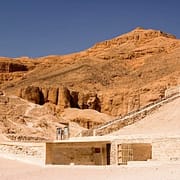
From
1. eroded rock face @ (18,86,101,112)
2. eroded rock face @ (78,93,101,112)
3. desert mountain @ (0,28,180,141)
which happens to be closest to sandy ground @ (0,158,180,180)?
desert mountain @ (0,28,180,141)

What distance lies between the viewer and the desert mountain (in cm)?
6116

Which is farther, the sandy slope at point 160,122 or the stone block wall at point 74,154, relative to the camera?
the sandy slope at point 160,122

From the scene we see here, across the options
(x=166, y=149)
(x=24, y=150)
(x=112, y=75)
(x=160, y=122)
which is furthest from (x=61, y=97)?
(x=166, y=149)

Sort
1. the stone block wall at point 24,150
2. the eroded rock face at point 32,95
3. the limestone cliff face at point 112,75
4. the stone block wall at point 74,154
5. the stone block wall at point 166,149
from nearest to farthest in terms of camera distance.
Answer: the stone block wall at point 166,149 < the stone block wall at point 74,154 < the stone block wall at point 24,150 < the eroded rock face at point 32,95 < the limestone cliff face at point 112,75

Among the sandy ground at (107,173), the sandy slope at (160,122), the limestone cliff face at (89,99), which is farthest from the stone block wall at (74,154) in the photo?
the limestone cliff face at (89,99)

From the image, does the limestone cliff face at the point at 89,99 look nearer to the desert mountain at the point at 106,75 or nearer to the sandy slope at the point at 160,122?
the desert mountain at the point at 106,75

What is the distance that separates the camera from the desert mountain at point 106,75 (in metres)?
61.2

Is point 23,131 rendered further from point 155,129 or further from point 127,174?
point 127,174

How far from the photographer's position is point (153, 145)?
17781 millimetres

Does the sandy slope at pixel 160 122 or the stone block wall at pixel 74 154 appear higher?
the sandy slope at pixel 160 122

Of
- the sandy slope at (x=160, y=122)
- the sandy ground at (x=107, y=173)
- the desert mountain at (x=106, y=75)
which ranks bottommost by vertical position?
the sandy ground at (x=107, y=173)

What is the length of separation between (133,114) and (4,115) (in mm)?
17040

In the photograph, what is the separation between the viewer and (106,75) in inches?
3329

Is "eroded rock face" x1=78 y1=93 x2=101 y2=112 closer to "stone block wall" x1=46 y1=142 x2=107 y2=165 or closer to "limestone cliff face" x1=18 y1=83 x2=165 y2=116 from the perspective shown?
"limestone cliff face" x1=18 y1=83 x2=165 y2=116
